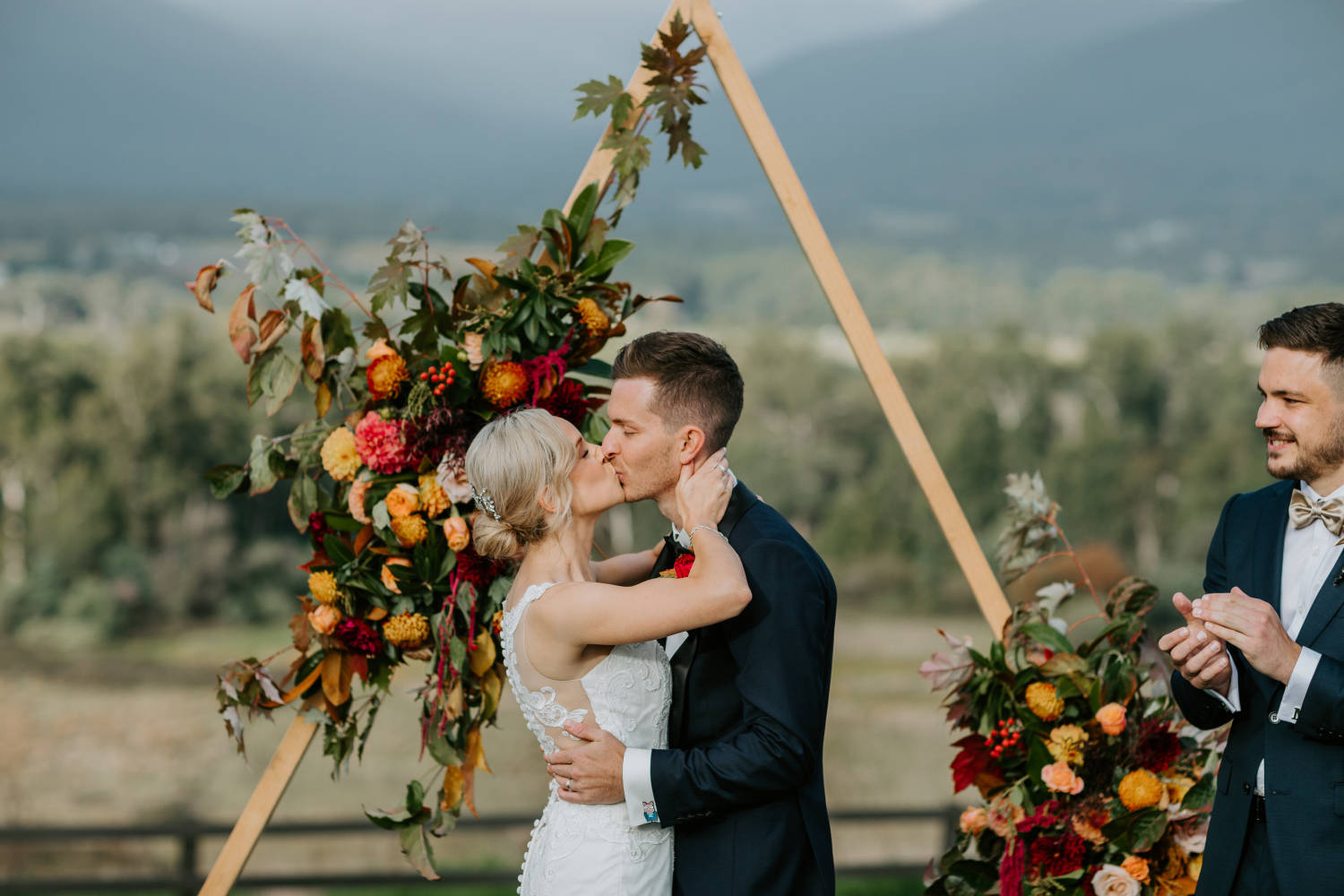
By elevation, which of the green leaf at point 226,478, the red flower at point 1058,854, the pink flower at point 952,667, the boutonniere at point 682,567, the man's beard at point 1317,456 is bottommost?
the red flower at point 1058,854

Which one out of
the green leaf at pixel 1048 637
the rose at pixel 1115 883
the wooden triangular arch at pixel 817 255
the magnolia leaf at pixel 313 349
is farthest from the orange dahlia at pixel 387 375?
the rose at pixel 1115 883

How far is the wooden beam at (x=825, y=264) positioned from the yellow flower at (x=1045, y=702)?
0.33 meters

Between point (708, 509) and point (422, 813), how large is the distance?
4.12 ft

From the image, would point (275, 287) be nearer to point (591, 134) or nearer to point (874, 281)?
point (874, 281)

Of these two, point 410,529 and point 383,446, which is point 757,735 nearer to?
point 410,529

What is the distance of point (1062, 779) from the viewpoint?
276cm

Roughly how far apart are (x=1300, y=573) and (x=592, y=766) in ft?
4.72

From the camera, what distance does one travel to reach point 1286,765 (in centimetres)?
207

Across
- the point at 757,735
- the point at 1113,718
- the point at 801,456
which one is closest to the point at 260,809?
the point at 757,735

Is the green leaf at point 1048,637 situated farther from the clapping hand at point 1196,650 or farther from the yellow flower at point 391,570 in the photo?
the yellow flower at point 391,570

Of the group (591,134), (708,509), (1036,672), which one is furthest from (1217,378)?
(708,509)

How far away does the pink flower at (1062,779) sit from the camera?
2762 mm

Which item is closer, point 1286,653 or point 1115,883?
point 1286,653

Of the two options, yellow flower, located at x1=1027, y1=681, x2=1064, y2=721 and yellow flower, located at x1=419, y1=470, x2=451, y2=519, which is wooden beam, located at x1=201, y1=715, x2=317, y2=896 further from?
yellow flower, located at x1=1027, y1=681, x2=1064, y2=721
